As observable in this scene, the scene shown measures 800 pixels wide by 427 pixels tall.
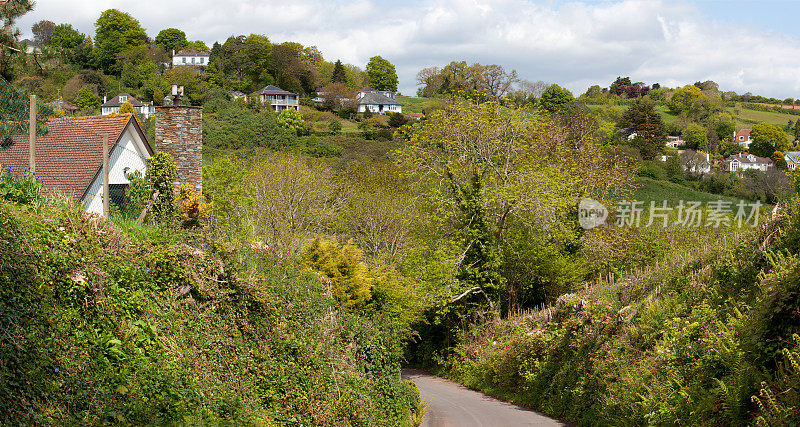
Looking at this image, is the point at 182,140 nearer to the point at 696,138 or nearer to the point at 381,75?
the point at 696,138

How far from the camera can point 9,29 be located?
1151 centimetres

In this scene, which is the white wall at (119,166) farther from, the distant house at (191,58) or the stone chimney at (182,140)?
the distant house at (191,58)

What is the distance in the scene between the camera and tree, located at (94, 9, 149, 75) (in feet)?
326

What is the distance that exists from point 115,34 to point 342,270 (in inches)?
4213

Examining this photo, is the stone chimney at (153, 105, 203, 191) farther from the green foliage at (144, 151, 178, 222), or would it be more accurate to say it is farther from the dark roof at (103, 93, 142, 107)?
the dark roof at (103, 93, 142, 107)

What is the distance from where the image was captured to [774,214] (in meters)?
11.4

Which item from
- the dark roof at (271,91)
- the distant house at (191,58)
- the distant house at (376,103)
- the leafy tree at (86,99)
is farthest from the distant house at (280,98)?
the distant house at (191,58)

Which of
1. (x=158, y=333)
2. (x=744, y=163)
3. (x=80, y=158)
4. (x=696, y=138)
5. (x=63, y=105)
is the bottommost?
(x=158, y=333)

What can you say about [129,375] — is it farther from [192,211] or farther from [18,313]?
[192,211]

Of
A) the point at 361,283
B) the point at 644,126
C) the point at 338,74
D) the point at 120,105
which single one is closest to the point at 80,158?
the point at 361,283

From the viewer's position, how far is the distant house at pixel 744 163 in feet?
236

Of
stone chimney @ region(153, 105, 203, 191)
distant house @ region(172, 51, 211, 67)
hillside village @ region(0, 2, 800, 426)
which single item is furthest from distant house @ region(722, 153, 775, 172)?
distant house @ region(172, 51, 211, 67)

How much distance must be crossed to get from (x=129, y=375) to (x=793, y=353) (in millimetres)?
7408

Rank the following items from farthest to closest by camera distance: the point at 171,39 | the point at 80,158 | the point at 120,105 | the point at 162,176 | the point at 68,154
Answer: the point at 171,39 → the point at 120,105 → the point at 68,154 → the point at 80,158 → the point at 162,176
